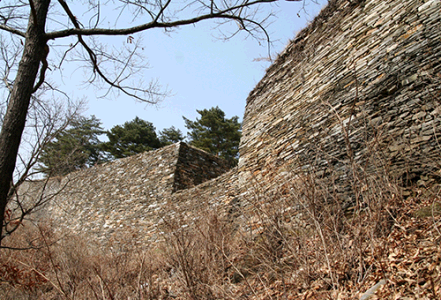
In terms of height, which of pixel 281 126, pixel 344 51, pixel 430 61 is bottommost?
pixel 430 61

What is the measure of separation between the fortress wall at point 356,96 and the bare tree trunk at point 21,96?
9.94 ft

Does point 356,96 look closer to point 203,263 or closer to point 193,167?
point 203,263

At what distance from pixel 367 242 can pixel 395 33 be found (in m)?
3.19

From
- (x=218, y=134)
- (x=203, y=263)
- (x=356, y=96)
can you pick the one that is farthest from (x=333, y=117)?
(x=218, y=134)

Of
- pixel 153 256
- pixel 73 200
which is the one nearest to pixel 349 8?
pixel 153 256

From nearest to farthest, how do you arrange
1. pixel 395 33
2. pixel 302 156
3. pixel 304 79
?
pixel 395 33, pixel 302 156, pixel 304 79

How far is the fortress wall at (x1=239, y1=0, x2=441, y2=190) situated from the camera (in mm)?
3155

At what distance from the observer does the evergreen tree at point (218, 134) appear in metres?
17.9

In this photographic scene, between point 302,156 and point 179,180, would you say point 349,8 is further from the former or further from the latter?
point 179,180

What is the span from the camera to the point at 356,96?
200 centimetres

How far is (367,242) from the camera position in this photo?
2451mm

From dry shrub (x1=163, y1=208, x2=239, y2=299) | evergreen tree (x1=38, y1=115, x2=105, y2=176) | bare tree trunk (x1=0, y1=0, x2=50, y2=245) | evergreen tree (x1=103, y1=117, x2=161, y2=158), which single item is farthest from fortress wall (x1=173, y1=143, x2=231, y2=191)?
evergreen tree (x1=103, y1=117, x2=161, y2=158)

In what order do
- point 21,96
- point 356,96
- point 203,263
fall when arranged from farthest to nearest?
point 203,263, point 21,96, point 356,96

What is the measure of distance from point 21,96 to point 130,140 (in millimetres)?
19263
